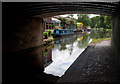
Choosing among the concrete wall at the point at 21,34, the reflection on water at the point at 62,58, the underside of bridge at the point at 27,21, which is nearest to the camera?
the reflection on water at the point at 62,58

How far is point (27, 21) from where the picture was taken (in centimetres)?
1391

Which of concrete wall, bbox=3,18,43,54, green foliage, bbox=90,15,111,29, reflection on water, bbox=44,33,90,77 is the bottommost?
reflection on water, bbox=44,33,90,77

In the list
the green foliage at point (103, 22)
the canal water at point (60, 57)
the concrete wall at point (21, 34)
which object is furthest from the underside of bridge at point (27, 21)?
the green foliage at point (103, 22)

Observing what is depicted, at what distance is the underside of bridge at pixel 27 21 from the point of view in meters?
8.96

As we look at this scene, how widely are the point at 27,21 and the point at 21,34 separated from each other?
5.26 feet

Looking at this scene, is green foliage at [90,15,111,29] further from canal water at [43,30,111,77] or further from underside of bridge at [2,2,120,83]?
underside of bridge at [2,2,120,83]

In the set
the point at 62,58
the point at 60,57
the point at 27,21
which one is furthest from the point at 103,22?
the point at 62,58

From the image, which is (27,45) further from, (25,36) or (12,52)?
(12,52)

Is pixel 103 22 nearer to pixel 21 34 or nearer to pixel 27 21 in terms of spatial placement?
pixel 27 21

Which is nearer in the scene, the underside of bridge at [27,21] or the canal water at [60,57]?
the canal water at [60,57]

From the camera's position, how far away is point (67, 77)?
5555 mm

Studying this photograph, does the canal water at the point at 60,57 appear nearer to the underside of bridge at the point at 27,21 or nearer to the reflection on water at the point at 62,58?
the reflection on water at the point at 62,58

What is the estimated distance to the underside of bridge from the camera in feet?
29.4

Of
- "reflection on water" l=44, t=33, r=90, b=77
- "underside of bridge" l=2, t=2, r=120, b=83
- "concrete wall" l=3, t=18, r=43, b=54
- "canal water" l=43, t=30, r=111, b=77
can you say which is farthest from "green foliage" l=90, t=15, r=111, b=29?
"concrete wall" l=3, t=18, r=43, b=54
